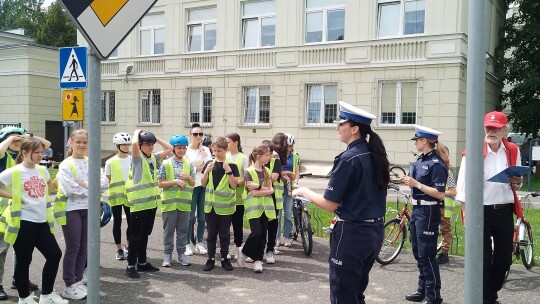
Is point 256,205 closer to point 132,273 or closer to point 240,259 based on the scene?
point 240,259

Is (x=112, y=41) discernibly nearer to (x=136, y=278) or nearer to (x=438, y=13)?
(x=136, y=278)

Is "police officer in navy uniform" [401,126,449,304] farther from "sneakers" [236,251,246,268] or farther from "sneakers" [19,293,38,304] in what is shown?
"sneakers" [19,293,38,304]

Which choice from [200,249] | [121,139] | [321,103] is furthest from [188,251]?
[321,103]

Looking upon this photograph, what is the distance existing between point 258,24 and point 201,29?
3.37 metres

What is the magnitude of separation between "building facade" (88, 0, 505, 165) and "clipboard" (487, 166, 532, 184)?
15195mm

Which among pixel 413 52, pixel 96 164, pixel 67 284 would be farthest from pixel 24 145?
pixel 413 52

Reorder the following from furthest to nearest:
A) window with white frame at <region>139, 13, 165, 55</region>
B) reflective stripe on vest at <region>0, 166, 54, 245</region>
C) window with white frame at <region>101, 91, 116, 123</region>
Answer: window with white frame at <region>101, 91, 116, 123</region> < window with white frame at <region>139, 13, 165, 55</region> < reflective stripe on vest at <region>0, 166, 54, 245</region>

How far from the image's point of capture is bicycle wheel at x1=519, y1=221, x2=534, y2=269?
7.41m

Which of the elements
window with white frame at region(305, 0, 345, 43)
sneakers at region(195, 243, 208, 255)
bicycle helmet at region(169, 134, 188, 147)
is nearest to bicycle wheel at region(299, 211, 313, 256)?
sneakers at region(195, 243, 208, 255)

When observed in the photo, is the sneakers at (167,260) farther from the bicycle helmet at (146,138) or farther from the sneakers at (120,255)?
the bicycle helmet at (146,138)

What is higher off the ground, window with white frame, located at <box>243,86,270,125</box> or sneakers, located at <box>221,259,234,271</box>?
window with white frame, located at <box>243,86,270,125</box>

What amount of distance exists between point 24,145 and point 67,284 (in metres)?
1.76

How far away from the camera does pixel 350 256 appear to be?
395 cm

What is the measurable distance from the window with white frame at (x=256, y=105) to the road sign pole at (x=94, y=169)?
70.6 feet
